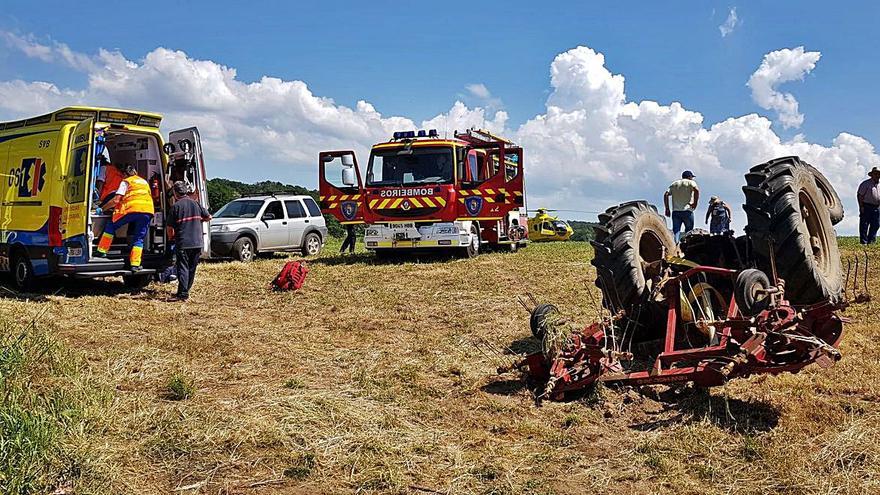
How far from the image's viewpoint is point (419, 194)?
14422mm

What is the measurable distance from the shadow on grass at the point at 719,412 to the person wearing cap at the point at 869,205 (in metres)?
10.5

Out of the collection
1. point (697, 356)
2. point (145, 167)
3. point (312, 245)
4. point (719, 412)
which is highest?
point (145, 167)

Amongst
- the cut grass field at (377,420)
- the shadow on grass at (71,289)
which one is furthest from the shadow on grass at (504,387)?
the shadow on grass at (71,289)

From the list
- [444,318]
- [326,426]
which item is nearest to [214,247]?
[444,318]

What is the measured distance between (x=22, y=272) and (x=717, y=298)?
891cm

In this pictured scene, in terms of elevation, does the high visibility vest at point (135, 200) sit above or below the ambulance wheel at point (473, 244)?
above

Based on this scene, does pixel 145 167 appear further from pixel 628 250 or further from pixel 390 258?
pixel 628 250

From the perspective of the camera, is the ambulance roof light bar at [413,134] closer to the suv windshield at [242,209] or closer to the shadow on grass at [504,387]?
the suv windshield at [242,209]

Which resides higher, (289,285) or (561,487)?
(289,285)

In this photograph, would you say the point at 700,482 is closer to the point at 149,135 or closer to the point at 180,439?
the point at 180,439

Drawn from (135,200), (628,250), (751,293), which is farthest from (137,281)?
(751,293)

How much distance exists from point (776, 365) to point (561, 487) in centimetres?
167

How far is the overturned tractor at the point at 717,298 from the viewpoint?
4.61m

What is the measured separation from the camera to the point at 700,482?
3938mm
